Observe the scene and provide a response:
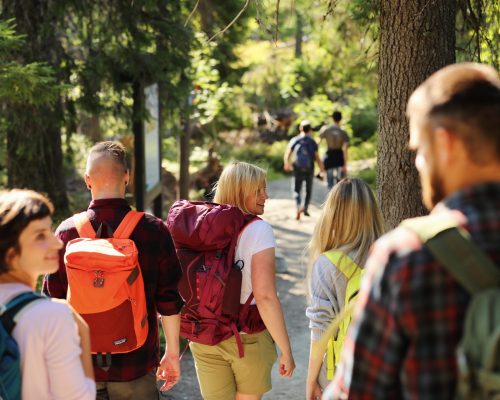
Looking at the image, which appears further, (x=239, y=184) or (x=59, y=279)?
(x=239, y=184)

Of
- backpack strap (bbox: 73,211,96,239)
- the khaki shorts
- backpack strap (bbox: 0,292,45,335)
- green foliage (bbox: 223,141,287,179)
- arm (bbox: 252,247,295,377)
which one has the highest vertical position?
backpack strap (bbox: 73,211,96,239)

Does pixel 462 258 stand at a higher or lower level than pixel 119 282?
higher

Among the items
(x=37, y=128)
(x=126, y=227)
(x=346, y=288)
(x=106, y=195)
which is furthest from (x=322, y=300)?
(x=37, y=128)

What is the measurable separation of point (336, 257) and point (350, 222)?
0.19 m

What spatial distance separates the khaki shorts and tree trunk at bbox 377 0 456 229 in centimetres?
133

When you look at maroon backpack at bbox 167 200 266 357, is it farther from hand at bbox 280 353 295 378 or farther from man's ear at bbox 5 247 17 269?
man's ear at bbox 5 247 17 269

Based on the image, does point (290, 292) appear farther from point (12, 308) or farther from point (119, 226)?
point (12, 308)

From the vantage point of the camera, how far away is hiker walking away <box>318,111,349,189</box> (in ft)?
49.5

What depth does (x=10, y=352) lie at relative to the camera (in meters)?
2.36

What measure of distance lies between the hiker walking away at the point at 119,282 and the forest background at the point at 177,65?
4.55 ft

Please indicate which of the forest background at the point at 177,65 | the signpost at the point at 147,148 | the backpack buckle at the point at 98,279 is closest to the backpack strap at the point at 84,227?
the backpack buckle at the point at 98,279

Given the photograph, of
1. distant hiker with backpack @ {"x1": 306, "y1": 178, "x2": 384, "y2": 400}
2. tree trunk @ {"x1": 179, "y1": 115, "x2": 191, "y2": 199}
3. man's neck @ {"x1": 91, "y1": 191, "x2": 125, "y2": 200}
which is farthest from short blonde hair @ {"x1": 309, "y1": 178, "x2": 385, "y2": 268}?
tree trunk @ {"x1": 179, "y1": 115, "x2": 191, "y2": 199}

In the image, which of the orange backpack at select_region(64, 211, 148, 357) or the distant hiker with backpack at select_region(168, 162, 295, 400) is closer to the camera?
the orange backpack at select_region(64, 211, 148, 357)

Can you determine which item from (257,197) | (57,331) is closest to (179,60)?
(257,197)
